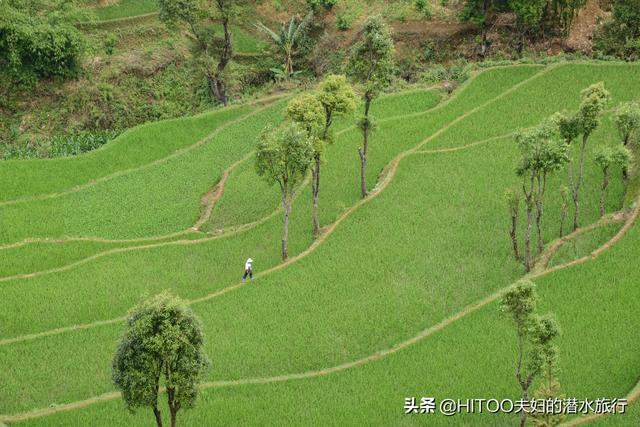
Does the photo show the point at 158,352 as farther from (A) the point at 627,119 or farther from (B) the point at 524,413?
(A) the point at 627,119

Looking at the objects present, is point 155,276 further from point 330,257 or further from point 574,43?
point 574,43

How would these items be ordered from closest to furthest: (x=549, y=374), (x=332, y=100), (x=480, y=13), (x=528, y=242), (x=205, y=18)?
(x=549, y=374) → (x=528, y=242) → (x=332, y=100) → (x=480, y=13) → (x=205, y=18)

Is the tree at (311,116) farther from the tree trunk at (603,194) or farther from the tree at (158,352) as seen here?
the tree at (158,352)

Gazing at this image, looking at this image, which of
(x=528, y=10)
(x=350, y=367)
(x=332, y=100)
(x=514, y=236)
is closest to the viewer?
(x=350, y=367)

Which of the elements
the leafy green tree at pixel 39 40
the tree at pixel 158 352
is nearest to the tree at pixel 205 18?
→ the leafy green tree at pixel 39 40

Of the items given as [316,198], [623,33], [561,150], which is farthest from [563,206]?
[623,33]

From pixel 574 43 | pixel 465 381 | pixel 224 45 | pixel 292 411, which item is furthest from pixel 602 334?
pixel 224 45

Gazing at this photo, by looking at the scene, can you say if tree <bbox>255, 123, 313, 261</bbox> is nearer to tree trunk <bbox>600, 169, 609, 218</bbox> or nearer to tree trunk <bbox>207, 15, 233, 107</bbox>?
tree trunk <bbox>600, 169, 609, 218</bbox>
